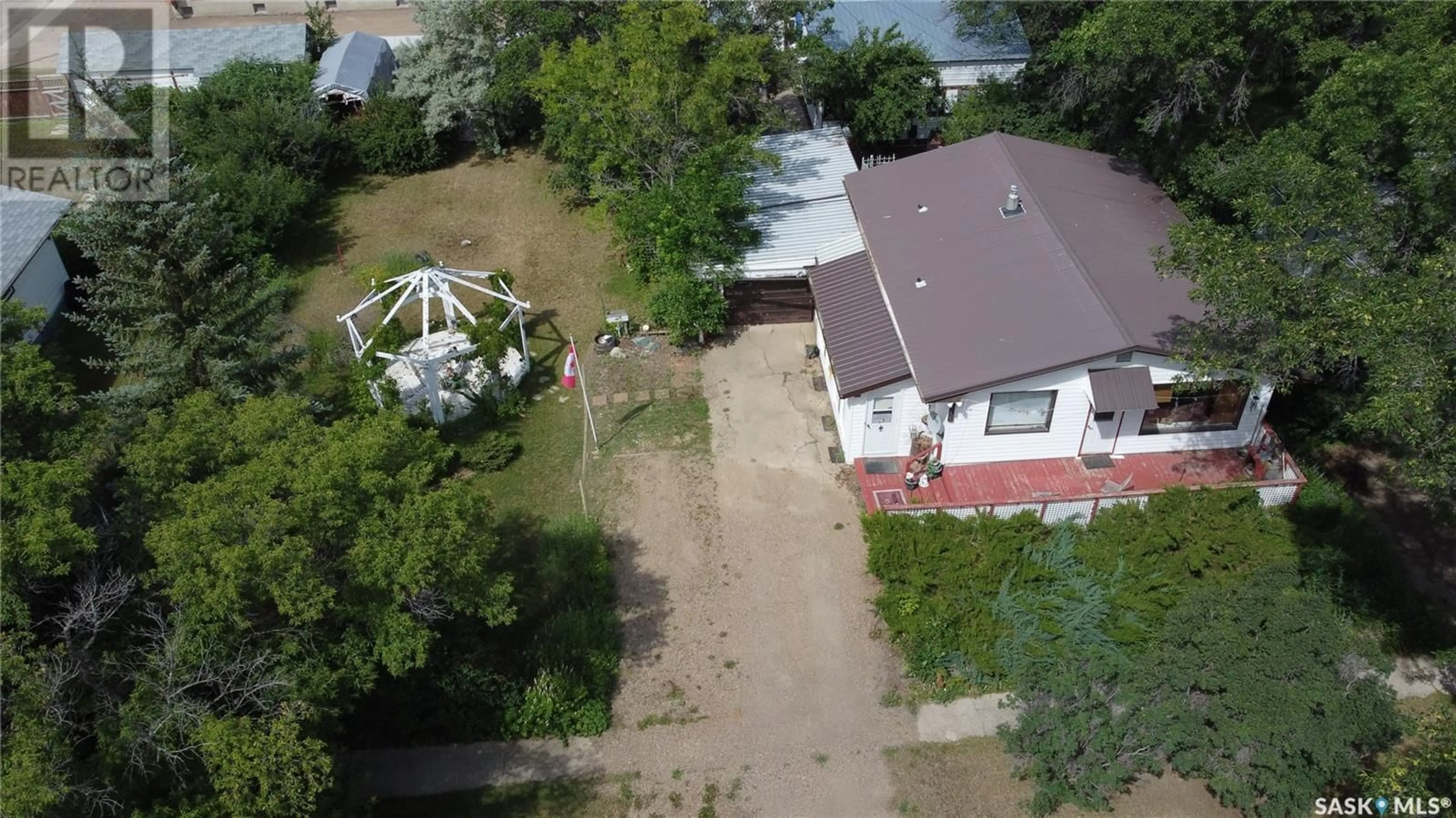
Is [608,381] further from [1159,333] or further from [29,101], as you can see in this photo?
[29,101]

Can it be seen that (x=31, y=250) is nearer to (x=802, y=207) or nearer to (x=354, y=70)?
(x=354, y=70)

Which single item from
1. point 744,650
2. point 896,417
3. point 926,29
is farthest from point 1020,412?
point 926,29

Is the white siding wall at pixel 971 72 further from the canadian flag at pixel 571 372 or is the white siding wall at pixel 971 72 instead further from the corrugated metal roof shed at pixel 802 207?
the canadian flag at pixel 571 372

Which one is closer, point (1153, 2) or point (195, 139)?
point (1153, 2)

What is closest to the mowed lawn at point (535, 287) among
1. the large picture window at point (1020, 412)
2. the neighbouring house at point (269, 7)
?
the large picture window at point (1020, 412)

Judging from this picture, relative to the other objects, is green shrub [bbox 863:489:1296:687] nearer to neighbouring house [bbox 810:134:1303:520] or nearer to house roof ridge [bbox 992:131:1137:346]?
neighbouring house [bbox 810:134:1303:520]

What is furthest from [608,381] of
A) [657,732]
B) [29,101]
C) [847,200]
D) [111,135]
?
[29,101]
